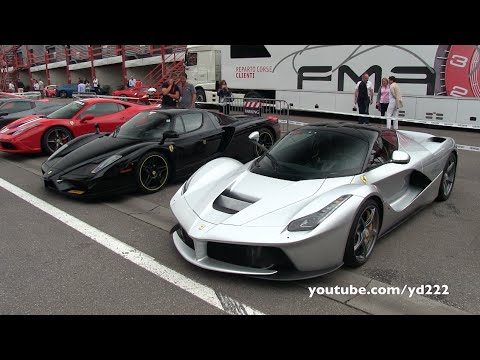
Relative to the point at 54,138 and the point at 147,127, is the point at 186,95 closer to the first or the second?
the point at 54,138

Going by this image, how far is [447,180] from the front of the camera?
5406mm

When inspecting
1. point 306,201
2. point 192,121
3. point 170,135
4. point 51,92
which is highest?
point 192,121

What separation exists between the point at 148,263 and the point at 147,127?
3.08 m

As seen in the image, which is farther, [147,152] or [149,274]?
[147,152]

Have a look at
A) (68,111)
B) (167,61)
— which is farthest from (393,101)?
(167,61)

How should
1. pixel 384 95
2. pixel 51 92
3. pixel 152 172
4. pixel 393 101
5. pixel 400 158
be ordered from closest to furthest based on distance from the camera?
pixel 400 158 → pixel 152 172 → pixel 393 101 → pixel 384 95 → pixel 51 92

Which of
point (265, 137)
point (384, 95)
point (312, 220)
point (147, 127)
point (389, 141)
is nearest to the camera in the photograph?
point (312, 220)

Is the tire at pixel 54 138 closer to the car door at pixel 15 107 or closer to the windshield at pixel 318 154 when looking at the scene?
the car door at pixel 15 107

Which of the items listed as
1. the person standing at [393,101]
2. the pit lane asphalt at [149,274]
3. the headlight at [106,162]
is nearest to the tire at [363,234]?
the pit lane asphalt at [149,274]

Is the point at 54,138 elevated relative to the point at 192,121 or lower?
lower

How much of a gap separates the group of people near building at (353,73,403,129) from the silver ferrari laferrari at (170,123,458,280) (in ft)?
22.1

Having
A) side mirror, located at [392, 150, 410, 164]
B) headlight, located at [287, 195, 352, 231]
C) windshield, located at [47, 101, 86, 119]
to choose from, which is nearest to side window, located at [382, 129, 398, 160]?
side mirror, located at [392, 150, 410, 164]

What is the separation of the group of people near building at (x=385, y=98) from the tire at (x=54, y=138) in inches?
306

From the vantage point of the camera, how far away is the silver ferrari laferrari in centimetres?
312
